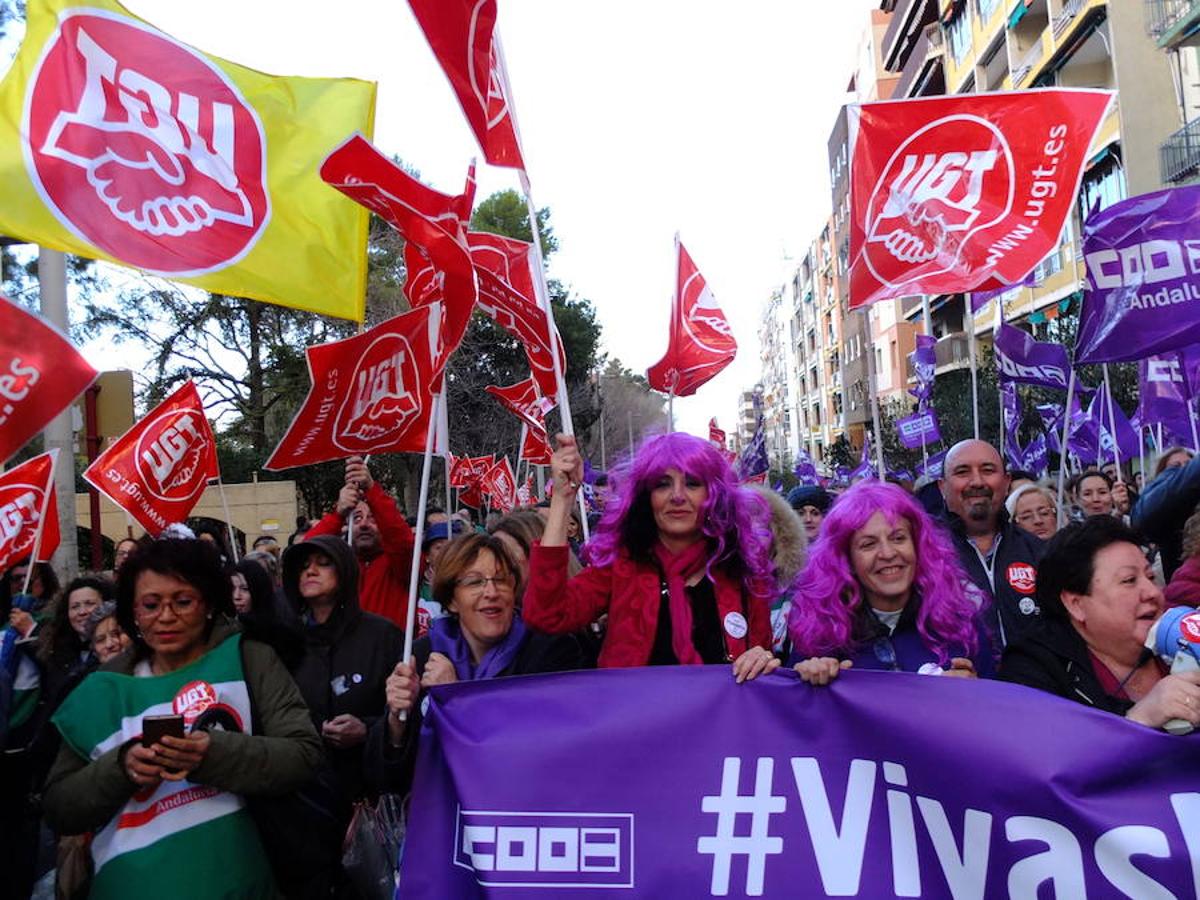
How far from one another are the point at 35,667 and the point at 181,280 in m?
1.51

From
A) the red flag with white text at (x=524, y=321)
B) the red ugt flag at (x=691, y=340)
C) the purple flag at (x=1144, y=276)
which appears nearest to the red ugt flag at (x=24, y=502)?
the red flag with white text at (x=524, y=321)

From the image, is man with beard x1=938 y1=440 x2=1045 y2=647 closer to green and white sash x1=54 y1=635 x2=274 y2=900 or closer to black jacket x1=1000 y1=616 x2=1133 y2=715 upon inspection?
black jacket x1=1000 y1=616 x2=1133 y2=715

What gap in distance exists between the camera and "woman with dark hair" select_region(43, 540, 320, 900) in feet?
9.09

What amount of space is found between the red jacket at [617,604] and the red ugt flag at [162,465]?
4.48 meters

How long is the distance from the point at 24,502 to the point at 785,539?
423cm

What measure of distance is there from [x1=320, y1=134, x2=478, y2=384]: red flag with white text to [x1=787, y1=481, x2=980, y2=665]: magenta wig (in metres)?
1.39

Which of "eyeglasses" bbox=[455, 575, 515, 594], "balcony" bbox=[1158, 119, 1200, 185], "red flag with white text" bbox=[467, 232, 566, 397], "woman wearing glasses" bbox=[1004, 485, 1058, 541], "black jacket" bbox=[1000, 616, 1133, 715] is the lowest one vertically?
"black jacket" bbox=[1000, 616, 1133, 715]

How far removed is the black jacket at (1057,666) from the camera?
278 centimetres

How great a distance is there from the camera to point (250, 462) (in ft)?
103

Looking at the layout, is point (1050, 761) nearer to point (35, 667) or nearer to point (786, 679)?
point (786, 679)

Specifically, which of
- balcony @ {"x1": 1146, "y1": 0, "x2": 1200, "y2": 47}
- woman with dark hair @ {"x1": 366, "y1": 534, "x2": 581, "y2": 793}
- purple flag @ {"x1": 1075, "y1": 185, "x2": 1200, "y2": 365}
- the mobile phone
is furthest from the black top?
balcony @ {"x1": 1146, "y1": 0, "x2": 1200, "y2": 47}

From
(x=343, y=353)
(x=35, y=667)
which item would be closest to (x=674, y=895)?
(x=35, y=667)

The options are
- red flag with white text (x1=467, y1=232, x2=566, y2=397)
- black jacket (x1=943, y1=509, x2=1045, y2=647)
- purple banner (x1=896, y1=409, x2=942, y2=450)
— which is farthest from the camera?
purple banner (x1=896, y1=409, x2=942, y2=450)

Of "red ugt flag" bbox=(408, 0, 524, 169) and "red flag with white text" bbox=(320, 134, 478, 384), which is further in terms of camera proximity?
"red ugt flag" bbox=(408, 0, 524, 169)
